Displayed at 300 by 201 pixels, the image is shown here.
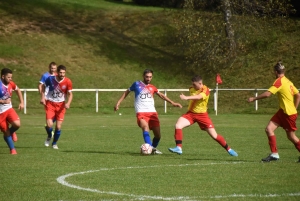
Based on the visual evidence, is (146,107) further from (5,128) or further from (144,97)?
(5,128)

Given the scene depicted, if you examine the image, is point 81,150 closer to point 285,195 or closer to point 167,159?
point 167,159

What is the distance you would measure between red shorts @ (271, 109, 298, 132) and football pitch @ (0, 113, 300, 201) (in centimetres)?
72

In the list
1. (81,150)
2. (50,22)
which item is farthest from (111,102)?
(81,150)

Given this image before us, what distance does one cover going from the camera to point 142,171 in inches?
517

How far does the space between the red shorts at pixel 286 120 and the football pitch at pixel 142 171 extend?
716mm

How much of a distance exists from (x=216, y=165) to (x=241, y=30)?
33.3 metres

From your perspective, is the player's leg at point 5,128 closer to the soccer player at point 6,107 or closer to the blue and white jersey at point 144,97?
the soccer player at point 6,107

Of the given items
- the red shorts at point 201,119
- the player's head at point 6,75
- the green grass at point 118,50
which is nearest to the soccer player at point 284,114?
the red shorts at point 201,119

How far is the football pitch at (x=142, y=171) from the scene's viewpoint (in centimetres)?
1029

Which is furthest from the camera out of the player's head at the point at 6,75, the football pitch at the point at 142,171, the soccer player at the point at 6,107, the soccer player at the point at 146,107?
the soccer player at the point at 146,107

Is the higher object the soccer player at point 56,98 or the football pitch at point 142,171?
the soccer player at point 56,98

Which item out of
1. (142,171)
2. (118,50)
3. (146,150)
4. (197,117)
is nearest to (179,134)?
(197,117)

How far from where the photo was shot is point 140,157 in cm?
1608

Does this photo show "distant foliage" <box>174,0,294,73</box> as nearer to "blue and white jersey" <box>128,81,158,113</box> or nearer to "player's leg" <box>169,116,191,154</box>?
"blue and white jersey" <box>128,81,158,113</box>
